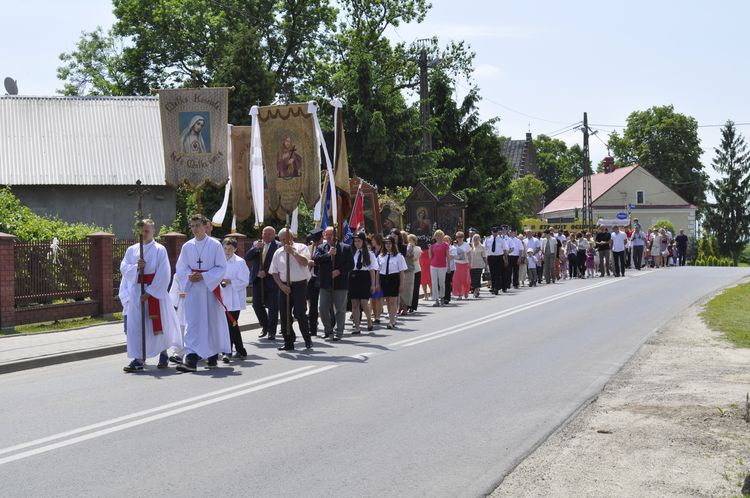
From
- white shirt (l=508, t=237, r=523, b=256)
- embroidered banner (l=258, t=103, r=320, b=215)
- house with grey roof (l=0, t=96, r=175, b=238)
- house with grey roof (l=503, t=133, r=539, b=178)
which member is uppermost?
house with grey roof (l=503, t=133, r=539, b=178)

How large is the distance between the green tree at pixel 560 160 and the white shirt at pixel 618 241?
278 ft

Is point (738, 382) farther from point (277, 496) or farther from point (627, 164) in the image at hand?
point (627, 164)

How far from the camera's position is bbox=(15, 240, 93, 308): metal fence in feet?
61.6

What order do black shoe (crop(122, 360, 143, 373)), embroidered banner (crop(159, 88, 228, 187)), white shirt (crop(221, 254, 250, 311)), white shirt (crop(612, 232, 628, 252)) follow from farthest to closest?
white shirt (crop(612, 232, 628, 252)) → embroidered banner (crop(159, 88, 228, 187)) → white shirt (crop(221, 254, 250, 311)) → black shoe (crop(122, 360, 143, 373))

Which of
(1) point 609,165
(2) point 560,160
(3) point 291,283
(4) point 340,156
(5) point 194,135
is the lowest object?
(3) point 291,283

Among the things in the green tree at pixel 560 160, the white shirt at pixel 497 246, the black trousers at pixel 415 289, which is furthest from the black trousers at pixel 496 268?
the green tree at pixel 560 160

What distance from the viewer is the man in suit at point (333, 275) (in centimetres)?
1625

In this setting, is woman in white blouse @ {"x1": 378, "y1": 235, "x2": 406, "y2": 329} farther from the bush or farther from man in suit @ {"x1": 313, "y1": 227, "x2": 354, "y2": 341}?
the bush

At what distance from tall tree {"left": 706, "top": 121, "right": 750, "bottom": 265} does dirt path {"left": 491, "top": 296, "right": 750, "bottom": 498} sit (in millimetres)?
84682

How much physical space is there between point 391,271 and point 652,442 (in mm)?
11726

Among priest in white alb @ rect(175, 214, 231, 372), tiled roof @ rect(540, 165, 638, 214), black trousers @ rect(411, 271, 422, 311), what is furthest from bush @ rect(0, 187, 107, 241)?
tiled roof @ rect(540, 165, 638, 214)

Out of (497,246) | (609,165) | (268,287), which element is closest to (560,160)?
(609,165)

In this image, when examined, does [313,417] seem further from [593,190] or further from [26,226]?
[593,190]

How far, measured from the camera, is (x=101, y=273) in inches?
816
